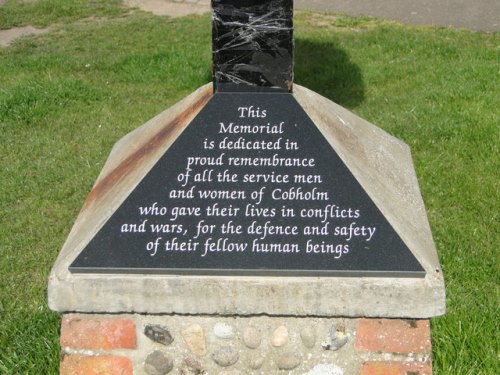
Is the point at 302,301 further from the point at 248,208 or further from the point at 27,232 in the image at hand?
the point at 27,232

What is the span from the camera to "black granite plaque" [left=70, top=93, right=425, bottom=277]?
2289mm

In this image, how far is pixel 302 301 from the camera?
230cm

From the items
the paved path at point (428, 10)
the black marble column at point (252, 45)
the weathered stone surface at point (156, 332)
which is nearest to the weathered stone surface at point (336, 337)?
the weathered stone surface at point (156, 332)

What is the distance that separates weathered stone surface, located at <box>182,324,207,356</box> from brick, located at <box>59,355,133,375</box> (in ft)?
0.74

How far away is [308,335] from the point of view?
236 cm

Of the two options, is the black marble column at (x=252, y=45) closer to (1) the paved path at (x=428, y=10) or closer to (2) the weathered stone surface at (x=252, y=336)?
(2) the weathered stone surface at (x=252, y=336)

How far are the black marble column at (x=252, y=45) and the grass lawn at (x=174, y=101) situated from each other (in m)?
1.26

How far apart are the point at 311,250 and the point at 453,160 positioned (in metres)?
2.43

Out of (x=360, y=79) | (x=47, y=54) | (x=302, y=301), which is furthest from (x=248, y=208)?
(x=47, y=54)

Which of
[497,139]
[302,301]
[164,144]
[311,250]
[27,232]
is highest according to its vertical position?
[164,144]

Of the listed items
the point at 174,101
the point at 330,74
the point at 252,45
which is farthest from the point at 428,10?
the point at 252,45

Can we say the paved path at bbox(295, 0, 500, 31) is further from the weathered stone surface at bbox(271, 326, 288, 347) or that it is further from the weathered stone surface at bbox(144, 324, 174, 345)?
the weathered stone surface at bbox(144, 324, 174, 345)

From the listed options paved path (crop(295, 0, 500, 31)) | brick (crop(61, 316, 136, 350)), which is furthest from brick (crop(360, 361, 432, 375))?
paved path (crop(295, 0, 500, 31))

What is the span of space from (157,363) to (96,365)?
22 cm
